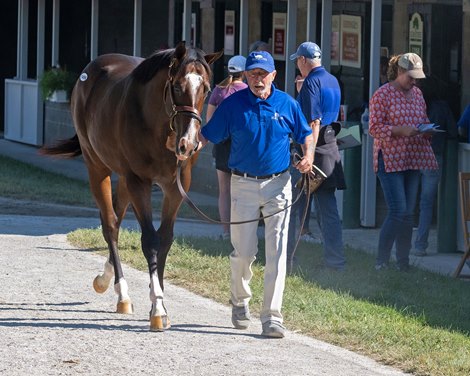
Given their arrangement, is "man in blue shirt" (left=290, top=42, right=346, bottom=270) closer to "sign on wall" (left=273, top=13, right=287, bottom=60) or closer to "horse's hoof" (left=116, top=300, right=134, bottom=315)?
"horse's hoof" (left=116, top=300, right=134, bottom=315)

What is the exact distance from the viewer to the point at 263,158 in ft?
27.5

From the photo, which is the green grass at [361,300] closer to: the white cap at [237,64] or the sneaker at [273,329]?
the sneaker at [273,329]

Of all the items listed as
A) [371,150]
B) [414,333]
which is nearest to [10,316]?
[414,333]

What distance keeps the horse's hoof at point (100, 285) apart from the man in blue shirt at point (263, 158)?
162 cm

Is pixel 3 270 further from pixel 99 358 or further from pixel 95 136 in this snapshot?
pixel 99 358

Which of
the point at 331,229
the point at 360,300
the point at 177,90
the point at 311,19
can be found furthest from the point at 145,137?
the point at 311,19

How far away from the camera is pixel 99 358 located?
7707 mm

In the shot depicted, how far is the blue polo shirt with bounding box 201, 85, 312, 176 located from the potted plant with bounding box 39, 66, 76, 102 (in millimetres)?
14031

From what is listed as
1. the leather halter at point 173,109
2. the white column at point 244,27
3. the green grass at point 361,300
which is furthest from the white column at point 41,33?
the leather halter at point 173,109

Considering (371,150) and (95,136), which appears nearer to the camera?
(95,136)

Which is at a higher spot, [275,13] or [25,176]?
[275,13]

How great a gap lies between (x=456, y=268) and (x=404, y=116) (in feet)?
5.17

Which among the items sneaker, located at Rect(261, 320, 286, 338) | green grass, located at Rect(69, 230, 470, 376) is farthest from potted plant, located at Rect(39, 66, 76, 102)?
sneaker, located at Rect(261, 320, 286, 338)

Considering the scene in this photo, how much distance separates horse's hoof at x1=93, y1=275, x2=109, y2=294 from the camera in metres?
9.77
